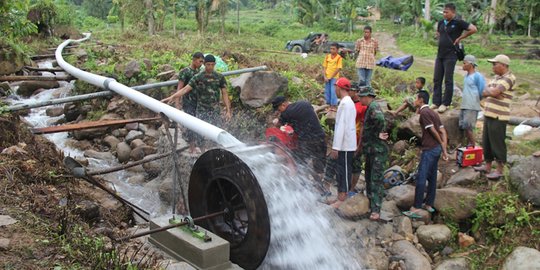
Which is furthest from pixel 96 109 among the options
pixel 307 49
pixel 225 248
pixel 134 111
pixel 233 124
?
A: pixel 307 49

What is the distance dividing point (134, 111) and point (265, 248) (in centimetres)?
801

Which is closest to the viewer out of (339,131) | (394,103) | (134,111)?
(339,131)

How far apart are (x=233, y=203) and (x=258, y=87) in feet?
18.8

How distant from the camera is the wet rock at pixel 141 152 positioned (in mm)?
10172

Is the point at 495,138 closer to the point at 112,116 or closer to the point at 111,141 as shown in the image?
the point at 111,141

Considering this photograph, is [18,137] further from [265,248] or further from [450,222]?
[450,222]

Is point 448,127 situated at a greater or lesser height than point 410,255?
greater

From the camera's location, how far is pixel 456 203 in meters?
7.33

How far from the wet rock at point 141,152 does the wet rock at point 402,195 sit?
4.94 meters

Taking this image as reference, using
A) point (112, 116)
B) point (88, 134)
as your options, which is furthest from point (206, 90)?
point (112, 116)

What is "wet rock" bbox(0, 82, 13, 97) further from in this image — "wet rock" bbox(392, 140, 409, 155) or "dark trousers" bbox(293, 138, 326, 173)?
"wet rock" bbox(392, 140, 409, 155)

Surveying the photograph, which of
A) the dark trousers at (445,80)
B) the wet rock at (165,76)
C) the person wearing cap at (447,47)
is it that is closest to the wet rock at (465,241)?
the person wearing cap at (447,47)

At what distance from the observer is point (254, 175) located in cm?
511

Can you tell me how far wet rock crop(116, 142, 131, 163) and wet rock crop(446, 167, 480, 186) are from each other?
614 cm
